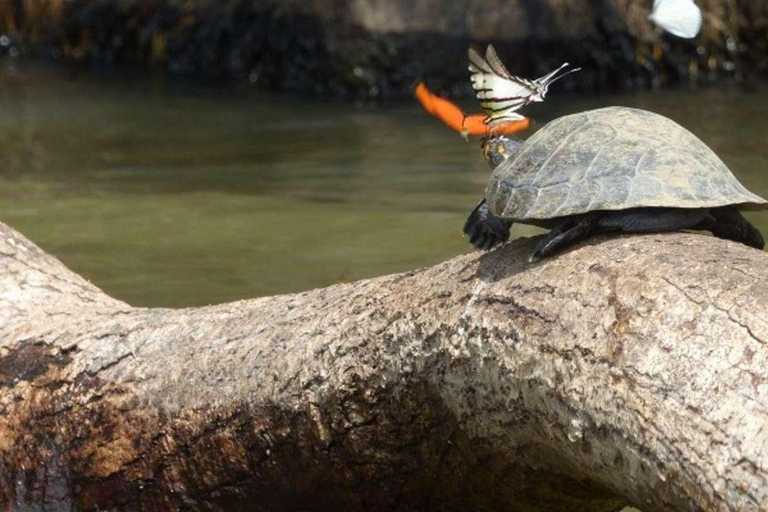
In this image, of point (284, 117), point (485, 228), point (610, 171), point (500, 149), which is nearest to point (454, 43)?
point (284, 117)

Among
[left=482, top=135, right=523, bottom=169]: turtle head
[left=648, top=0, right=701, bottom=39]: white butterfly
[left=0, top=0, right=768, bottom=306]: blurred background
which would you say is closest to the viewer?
[left=482, top=135, right=523, bottom=169]: turtle head

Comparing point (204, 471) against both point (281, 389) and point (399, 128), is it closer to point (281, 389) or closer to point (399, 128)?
point (281, 389)

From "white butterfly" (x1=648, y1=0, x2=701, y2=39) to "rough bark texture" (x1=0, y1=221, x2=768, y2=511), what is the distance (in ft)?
3.72

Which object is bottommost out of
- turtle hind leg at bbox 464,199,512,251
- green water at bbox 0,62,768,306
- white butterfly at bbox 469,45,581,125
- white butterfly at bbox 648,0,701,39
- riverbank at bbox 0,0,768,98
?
green water at bbox 0,62,768,306

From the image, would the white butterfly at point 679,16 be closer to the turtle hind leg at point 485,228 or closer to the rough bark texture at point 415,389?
the turtle hind leg at point 485,228

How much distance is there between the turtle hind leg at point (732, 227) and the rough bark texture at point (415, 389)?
0.59 ft

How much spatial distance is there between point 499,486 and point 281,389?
0.66 metres

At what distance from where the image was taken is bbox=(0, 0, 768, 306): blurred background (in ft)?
23.4

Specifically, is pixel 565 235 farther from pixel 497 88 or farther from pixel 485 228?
pixel 497 88

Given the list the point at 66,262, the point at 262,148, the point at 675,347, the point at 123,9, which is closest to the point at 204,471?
the point at 675,347

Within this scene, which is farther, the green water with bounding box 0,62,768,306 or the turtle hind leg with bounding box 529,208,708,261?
the green water with bounding box 0,62,768,306

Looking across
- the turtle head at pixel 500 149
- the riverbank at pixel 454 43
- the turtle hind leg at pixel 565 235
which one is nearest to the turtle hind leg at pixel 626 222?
the turtle hind leg at pixel 565 235

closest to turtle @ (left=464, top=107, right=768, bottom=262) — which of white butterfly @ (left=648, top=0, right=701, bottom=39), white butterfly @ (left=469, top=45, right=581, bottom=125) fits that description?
white butterfly @ (left=469, top=45, right=581, bottom=125)

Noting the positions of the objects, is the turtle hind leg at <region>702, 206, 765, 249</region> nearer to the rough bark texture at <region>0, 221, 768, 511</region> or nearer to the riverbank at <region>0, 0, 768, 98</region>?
the rough bark texture at <region>0, 221, 768, 511</region>
